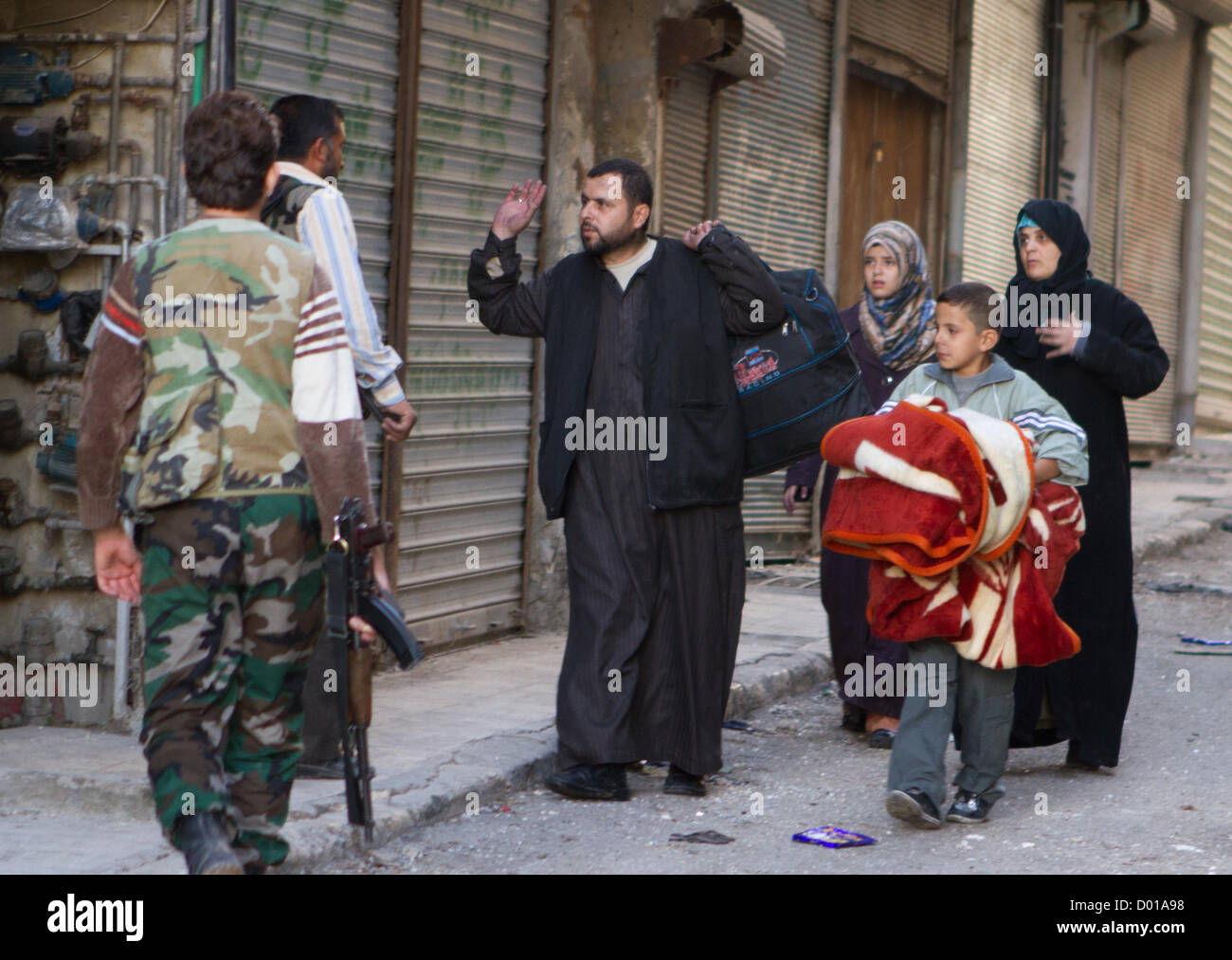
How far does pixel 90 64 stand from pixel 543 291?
1.66 metres

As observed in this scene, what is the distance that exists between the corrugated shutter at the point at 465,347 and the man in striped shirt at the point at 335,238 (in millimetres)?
2074

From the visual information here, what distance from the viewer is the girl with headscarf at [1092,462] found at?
5445 mm

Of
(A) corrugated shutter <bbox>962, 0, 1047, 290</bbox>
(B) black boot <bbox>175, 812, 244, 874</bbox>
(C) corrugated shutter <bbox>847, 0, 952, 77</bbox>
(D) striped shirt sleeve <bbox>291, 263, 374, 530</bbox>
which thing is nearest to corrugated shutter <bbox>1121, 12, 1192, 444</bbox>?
(A) corrugated shutter <bbox>962, 0, 1047, 290</bbox>

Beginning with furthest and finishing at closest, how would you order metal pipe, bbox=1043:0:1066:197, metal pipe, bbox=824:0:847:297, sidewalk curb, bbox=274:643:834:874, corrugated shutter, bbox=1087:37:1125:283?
corrugated shutter, bbox=1087:37:1125:283 → metal pipe, bbox=1043:0:1066:197 → metal pipe, bbox=824:0:847:297 → sidewalk curb, bbox=274:643:834:874

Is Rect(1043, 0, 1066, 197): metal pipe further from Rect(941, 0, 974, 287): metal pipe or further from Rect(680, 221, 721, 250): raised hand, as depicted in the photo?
Rect(680, 221, 721, 250): raised hand

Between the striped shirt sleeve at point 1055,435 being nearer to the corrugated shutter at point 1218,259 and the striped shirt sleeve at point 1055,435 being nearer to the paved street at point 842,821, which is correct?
the paved street at point 842,821

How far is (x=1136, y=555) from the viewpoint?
1117 cm

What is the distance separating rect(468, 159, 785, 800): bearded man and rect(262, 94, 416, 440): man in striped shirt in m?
0.73

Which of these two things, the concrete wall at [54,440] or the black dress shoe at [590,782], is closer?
the black dress shoe at [590,782]

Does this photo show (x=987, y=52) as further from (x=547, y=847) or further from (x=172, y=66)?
(x=547, y=847)

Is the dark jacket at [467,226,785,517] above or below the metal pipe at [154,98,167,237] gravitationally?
below

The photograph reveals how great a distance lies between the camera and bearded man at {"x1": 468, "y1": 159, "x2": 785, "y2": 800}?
200 inches

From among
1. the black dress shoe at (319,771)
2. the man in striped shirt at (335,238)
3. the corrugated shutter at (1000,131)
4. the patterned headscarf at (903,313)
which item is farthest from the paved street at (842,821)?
the corrugated shutter at (1000,131)

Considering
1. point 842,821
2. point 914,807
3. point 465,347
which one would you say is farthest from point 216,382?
point 465,347
